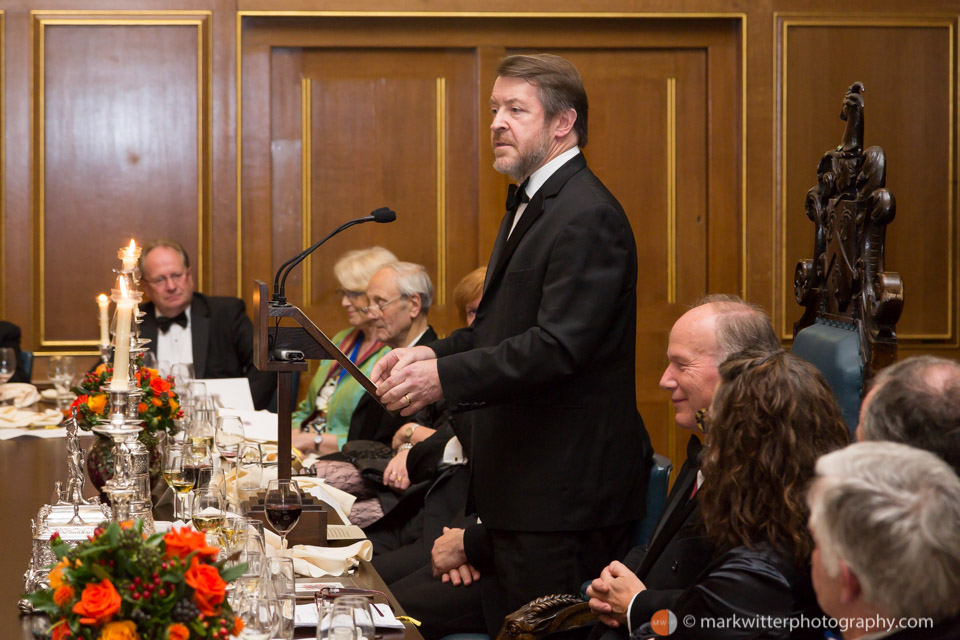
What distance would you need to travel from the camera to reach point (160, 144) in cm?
557

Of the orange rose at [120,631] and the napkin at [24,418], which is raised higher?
the orange rose at [120,631]

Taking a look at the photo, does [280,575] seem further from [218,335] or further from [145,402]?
[218,335]

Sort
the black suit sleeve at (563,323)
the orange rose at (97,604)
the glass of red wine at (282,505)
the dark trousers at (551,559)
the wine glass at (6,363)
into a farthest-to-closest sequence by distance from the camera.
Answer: the wine glass at (6,363) → the dark trousers at (551,559) → the black suit sleeve at (563,323) → the glass of red wine at (282,505) → the orange rose at (97,604)

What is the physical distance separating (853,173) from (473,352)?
98 cm

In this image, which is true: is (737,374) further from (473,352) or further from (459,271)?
(459,271)

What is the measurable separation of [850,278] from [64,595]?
1836mm

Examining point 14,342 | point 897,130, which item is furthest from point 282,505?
point 897,130

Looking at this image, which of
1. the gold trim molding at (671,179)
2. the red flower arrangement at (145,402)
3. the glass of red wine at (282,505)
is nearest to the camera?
the glass of red wine at (282,505)

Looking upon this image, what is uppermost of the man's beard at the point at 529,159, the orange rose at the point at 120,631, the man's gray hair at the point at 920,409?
the man's beard at the point at 529,159

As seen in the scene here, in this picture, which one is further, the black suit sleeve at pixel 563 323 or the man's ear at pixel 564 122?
the man's ear at pixel 564 122

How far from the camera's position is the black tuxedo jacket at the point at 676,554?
1932mm

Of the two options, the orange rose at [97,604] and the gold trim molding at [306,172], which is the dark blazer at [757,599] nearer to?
the orange rose at [97,604]

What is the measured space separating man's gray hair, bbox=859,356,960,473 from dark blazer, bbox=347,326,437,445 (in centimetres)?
251

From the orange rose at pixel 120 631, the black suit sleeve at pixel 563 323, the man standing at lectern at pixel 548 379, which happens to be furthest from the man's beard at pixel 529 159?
the orange rose at pixel 120 631
